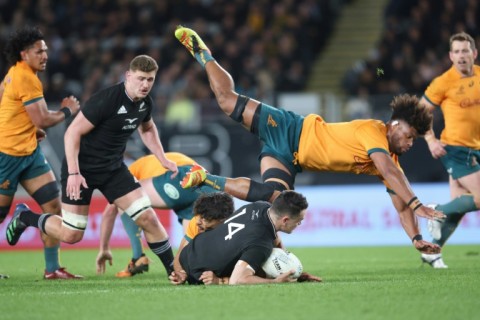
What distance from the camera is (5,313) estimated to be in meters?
6.29

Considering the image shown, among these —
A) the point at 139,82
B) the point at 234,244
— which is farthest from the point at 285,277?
the point at 139,82

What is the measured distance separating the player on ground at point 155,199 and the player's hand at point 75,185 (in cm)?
176

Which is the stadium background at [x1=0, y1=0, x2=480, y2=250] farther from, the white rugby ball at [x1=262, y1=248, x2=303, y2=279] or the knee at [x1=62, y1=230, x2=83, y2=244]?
the white rugby ball at [x1=262, y1=248, x2=303, y2=279]

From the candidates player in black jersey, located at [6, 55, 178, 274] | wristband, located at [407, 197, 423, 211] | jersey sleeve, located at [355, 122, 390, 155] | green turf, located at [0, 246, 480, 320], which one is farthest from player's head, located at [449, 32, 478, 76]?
player in black jersey, located at [6, 55, 178, 274]

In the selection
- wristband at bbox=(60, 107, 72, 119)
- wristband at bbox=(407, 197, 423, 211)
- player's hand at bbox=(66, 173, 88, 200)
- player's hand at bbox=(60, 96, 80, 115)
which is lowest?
wristband at bbox=(407, 197, 423, 211)

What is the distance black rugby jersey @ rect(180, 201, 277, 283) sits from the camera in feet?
24.7

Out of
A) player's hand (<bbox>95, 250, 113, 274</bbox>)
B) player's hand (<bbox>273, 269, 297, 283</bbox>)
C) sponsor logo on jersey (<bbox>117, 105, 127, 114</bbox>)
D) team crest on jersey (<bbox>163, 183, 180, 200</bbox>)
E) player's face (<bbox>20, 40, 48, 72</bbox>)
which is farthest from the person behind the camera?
team crest on jersey (<bbox>163, 183, 180, 200</bbox>)

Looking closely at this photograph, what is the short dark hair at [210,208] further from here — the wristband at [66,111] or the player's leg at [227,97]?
the wristband at [66,111]

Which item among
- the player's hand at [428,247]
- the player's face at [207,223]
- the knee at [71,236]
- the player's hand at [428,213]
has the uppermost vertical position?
the player's hand at [428,213]

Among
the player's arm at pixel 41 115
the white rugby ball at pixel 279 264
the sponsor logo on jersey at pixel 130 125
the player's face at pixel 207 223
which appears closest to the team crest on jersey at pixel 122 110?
the sponsor logo on jersey at pixel 130 125

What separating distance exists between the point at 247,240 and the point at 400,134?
1915 millimetres

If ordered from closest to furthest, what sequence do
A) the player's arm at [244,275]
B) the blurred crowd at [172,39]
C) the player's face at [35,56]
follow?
the player's arm at [244,275] < the player's face at [35,56] < the blurred crowd at [172,39]

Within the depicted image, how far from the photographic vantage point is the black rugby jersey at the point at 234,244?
24.7ft

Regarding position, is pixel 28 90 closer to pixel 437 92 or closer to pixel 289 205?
pixel 289 205
